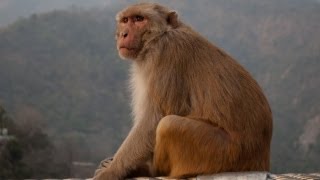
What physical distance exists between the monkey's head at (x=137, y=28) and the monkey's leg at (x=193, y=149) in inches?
28.8

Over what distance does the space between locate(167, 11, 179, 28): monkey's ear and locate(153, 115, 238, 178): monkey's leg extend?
3.21 feet

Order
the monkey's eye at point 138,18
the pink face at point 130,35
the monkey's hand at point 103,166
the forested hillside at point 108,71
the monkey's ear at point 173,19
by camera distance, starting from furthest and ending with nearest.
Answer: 1. the forested hillside at point 108,71
2. the monkey's ear at point 173,19
3. the monkey's eye at point 138,18
4. the pink face at point 130,35
5. the monkey's hand at point 103,166

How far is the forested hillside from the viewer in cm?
4838

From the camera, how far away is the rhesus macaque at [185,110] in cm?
552

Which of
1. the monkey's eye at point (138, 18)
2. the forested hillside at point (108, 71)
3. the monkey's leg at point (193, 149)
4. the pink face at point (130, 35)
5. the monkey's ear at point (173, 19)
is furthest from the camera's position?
the forested hillside at point (108, 71)

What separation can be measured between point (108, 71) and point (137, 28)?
5886 centimetres

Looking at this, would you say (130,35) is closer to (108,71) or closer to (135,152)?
(135,152)

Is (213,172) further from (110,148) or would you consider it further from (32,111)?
(32,111)

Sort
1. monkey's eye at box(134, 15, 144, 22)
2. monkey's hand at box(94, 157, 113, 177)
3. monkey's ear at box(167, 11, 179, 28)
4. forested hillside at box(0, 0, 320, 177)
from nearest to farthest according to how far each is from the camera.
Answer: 1. monkey's hand at box(94, 157, 113, 177)
2. monkey's eye at box(134, 15, 144, 22)
3. monkey's ear at box(167, 11, 179, 28)
4. forested hillside at box(0, 0, 320, 177)

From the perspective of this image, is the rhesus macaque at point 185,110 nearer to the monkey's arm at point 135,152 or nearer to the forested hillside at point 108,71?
the monkey's arm at point 135,152

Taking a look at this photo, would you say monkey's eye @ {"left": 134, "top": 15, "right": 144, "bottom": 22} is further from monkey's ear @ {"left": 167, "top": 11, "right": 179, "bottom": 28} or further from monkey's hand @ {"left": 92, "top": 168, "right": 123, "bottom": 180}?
monkey's hand @ {"left": 92, "top": 168, "right": 123, "bottom": 180}

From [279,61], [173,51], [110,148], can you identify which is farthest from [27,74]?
[173,51]

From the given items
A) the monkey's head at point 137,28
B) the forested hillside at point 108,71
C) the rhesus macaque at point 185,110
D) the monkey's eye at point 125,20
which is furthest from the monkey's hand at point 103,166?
the forested hillside at point 108,71

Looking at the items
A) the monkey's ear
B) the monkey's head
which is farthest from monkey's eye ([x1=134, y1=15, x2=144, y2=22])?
the monkey's ear
